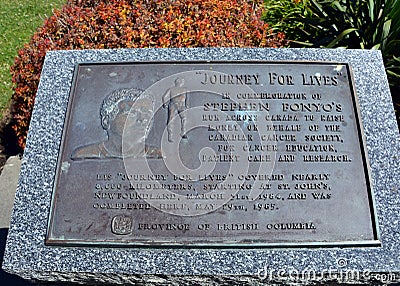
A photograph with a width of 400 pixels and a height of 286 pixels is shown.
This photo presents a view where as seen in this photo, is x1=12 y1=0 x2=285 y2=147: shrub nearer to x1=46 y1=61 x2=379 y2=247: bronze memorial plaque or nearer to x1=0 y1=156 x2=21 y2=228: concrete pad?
x1=0 y1=156 x2=21 y2=228: concrete pad

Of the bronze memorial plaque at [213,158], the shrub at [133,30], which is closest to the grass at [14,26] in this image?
the shrub at [133,30]

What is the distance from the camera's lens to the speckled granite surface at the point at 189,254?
98.5 inches

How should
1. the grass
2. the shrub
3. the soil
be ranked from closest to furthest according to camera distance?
the shrub, the soil, the grass

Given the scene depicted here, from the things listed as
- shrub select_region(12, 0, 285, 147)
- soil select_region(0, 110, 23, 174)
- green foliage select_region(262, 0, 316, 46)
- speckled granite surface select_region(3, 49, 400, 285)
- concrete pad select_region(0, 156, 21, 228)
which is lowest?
speckled granite surface select_region(3, 49, 400, 285)

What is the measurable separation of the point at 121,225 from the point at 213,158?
0.66 meters

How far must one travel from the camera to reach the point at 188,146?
9.11 ft

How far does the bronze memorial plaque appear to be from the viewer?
257cm

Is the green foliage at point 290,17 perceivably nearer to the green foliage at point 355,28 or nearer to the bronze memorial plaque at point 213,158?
the green foliage at point 355,28

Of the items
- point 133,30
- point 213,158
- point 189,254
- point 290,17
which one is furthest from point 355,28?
point 189,254

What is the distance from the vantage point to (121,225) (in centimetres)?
258

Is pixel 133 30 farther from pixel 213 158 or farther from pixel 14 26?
pixel 14 26

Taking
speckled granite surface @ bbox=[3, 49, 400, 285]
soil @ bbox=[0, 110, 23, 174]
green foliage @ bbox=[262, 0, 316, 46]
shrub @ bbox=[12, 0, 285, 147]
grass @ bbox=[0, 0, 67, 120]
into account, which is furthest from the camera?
grass @ bbox=[0, 0, 67, 120]

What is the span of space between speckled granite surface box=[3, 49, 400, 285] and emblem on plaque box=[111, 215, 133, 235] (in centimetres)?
11

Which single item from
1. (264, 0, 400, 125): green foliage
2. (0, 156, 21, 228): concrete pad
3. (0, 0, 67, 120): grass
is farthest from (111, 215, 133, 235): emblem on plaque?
(0, 0, 67, 120): grass
